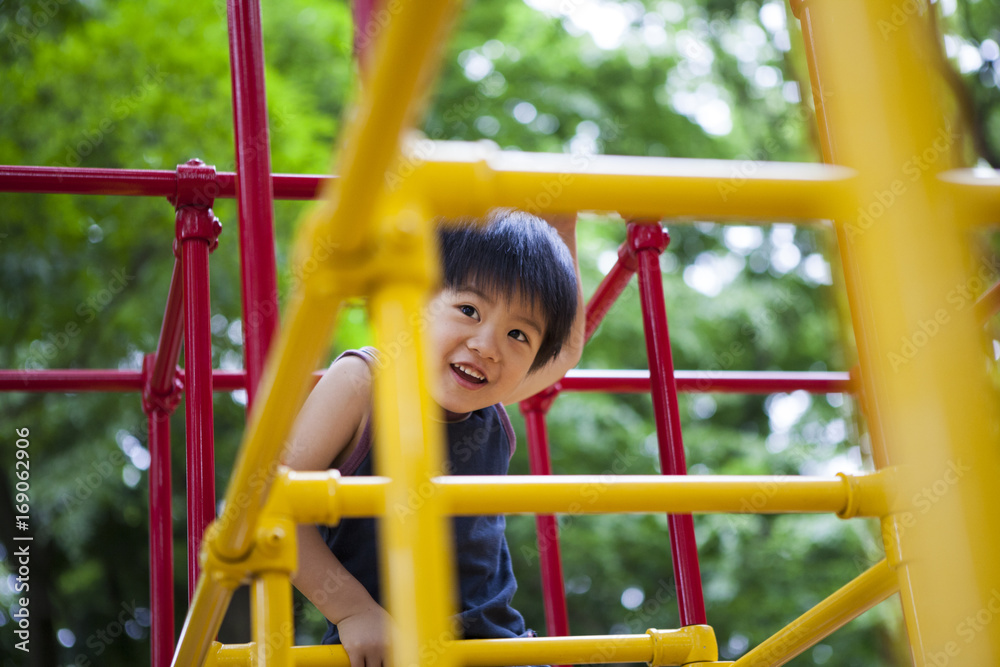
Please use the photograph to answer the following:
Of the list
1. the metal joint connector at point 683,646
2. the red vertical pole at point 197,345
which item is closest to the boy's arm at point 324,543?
the red vertical pole at point 197,345

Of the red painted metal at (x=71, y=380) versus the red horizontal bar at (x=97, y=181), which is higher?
the red horizontal bar at (x=97, y=181)

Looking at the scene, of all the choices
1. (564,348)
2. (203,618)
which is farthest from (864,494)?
(564,348)

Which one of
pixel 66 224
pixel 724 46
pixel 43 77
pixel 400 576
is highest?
pixel 724 46

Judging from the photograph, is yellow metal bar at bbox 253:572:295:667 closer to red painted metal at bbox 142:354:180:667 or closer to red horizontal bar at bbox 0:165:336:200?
red horizontal bar at bbox 0:165:336:200

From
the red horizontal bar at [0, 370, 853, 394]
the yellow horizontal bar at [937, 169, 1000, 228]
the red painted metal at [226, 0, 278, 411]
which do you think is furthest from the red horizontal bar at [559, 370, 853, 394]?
the yellow horizontal bar at [937, 169, 1000, 228]

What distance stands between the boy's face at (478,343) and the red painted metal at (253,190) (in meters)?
0.47

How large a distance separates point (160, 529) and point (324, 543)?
0.54 meters

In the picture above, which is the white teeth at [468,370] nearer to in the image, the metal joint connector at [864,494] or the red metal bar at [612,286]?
the red metal bar at [612,286]

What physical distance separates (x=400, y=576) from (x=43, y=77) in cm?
453

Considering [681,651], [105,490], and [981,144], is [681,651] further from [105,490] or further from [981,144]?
[981,144]

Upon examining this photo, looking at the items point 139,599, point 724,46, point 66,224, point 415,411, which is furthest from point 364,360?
point 724,46

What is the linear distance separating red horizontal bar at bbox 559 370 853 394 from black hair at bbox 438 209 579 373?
1.83ft

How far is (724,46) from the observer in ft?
23.5

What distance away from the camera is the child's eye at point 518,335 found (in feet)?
4.68
